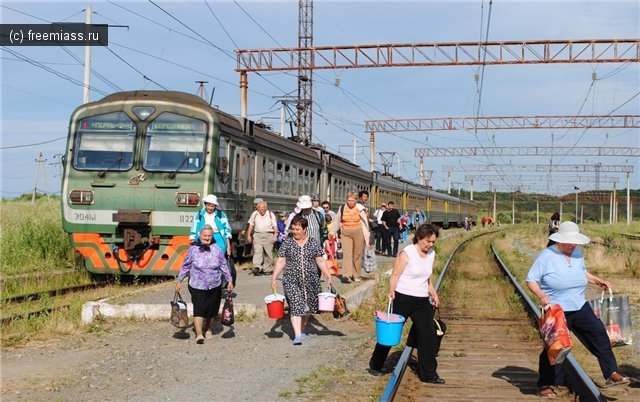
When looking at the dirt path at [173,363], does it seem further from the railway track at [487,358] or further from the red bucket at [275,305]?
the railway track at [487,358]

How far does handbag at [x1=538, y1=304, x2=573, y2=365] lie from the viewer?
6.81 m

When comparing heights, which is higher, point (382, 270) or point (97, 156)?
point (97, 156)

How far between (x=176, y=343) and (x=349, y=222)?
5680 mm

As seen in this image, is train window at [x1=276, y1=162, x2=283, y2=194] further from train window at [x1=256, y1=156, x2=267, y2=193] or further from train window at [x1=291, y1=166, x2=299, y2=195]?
train window at [x1=291, y1=166, x2=299, y2=195]

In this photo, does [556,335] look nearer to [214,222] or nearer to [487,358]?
[487,358]

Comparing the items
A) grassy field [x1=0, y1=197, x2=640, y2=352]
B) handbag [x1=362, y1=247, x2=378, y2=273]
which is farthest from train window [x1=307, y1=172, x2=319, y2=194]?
handbag [x1=362, y1=247, x2=378, y2=273]

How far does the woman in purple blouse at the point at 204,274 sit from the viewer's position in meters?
9.79

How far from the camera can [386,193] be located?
39906 mm

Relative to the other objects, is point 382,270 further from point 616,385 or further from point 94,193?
point 616,385

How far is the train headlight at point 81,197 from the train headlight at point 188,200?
66.6 inches

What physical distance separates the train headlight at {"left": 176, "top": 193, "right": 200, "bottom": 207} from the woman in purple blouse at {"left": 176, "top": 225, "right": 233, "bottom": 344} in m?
4.97

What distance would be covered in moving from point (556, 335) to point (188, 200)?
9.21 meters

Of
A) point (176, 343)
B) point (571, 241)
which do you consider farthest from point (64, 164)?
point (571, 241)

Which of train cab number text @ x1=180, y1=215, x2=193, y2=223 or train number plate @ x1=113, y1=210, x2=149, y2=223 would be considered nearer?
train number plate @ x1=113, y1=210, x2=149, y2=223
